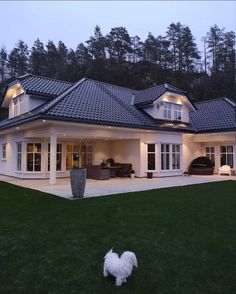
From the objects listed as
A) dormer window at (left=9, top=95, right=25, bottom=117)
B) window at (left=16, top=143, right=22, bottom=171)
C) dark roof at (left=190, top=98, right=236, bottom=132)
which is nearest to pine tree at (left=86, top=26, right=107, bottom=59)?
dark roof at (left=190, top=98, right=236, bottom=132)

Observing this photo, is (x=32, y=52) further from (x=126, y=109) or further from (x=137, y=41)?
(x=126, y=109)

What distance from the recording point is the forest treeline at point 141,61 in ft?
137

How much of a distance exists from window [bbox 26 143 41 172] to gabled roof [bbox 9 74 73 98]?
3111 millimetres

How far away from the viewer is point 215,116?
2088 cm

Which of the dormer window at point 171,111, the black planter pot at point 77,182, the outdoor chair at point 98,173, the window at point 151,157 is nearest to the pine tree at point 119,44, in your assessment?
the dormer window at point 171,111

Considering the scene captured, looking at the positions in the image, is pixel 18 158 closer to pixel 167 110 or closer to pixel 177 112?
pixel 167 110

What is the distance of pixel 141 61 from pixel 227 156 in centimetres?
2900

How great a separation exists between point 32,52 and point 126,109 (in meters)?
37.9

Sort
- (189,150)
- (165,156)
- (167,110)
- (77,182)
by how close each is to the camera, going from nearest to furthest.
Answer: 1. (77,182)
2. (165,156)
3. (167,110)
4. (189,150)

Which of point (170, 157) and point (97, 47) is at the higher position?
point (97, 47)

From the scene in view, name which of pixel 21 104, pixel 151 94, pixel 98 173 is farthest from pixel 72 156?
pixel 151 94

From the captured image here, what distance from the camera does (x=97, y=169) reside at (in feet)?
49.9

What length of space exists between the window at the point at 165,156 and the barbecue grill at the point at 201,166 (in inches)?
106

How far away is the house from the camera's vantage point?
13602 millimetres
